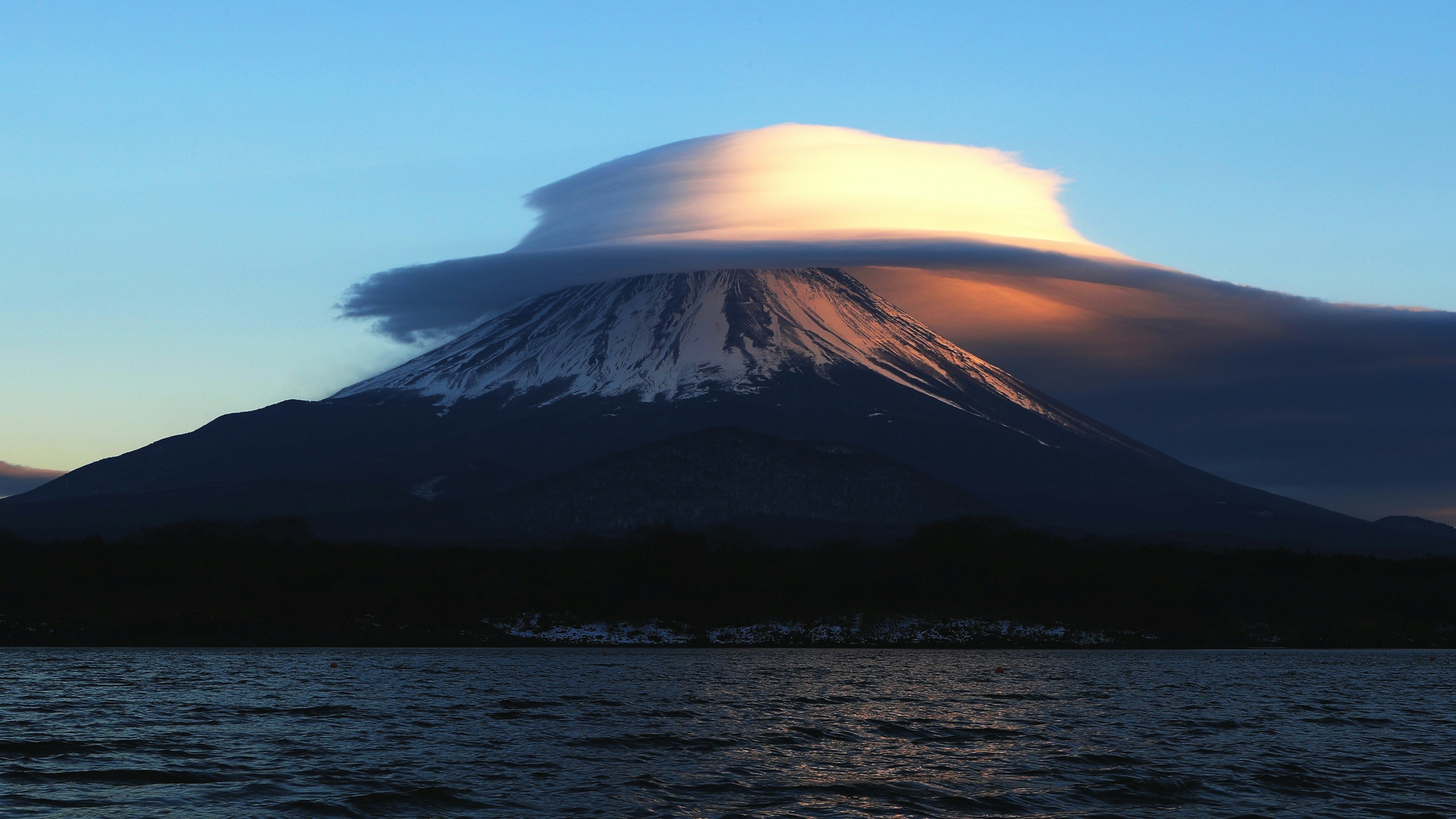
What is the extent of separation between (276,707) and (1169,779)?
39.0 metres

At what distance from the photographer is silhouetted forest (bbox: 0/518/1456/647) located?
140 meters

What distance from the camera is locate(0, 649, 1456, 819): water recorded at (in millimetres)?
34656

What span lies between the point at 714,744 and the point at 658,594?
106692mm

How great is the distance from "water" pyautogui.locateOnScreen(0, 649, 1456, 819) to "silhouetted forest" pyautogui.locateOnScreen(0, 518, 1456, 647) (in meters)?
50.6

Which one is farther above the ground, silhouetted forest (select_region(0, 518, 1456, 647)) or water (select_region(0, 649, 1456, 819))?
silhouetted forest (select_region(0, 518, 1456, 647))

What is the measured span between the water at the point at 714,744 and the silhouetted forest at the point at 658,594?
50556 mm

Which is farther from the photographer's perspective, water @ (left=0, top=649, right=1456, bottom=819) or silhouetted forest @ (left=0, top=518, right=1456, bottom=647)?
silhouetted forest @ (left=0, top=518, right=1456, bottom=647)

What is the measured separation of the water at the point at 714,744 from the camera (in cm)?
3466

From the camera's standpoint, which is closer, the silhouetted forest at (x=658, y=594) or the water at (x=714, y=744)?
the water at (x=714, y=744)

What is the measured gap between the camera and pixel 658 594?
6043 inches

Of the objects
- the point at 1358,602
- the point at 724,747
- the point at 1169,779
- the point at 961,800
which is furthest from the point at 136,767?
the point at 1358,602

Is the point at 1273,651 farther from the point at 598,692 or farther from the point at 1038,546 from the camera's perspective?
the point at 598,692

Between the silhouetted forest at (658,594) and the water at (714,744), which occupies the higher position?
the silhouetted forest at (658,594)

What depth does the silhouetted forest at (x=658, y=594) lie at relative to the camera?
460 feet
